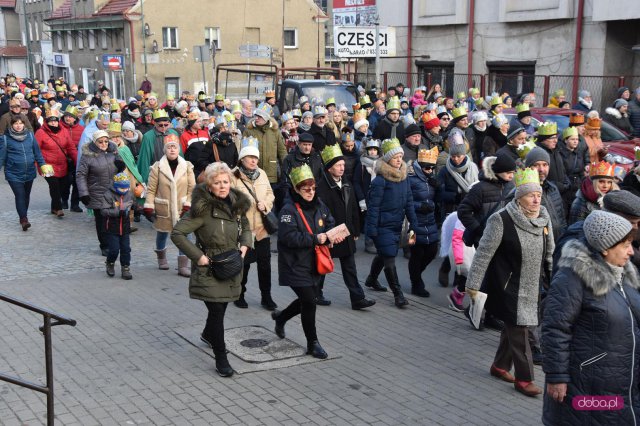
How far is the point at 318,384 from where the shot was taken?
6.74 metres

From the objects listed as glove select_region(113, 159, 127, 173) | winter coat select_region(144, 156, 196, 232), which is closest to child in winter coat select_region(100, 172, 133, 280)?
glove select_region(113, 159, 127, 173)

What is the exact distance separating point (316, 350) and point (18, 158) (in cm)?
774

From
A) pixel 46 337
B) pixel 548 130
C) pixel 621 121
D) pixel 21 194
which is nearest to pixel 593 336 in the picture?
pixel 46 337

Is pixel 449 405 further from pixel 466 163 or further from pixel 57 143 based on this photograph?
pixel 57 143

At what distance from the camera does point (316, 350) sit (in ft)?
24.0

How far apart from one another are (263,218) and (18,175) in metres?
6.22

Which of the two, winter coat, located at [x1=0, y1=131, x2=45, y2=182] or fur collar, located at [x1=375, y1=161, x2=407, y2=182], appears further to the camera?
winter coat, located at [x1=0, y1=131, x2=45, y2=182]

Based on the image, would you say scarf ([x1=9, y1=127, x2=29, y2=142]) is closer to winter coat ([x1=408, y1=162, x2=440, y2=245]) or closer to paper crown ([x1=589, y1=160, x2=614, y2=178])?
winter coat ([x1=408, y1=162, x2=440, y2=245])

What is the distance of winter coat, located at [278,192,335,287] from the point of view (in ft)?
23.3

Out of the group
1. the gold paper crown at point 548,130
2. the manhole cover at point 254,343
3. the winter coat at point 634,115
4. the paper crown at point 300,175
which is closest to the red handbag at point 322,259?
the paper crown at point 300,175

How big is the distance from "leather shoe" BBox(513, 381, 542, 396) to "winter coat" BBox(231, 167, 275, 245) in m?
3.16

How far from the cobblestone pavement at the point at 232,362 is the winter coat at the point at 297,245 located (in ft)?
2.57

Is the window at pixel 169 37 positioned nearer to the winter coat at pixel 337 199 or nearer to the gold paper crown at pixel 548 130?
the gold paper crown at pixel 548 130

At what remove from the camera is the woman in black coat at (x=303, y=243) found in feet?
23.4
